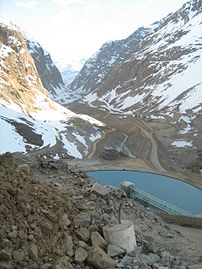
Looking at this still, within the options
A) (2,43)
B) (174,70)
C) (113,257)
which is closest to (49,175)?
(113,257)

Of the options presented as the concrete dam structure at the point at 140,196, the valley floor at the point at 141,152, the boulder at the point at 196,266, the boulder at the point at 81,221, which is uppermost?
the boulder at the point at 81,221

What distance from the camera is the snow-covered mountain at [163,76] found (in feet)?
420

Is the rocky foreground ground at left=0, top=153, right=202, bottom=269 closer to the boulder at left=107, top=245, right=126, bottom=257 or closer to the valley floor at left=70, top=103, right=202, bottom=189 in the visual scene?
the boulder at left=107, top=245, right=126, bottom=257

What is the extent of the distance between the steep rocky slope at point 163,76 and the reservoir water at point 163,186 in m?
66.9

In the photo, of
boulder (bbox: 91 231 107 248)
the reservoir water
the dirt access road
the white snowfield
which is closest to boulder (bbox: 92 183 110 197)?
boulder (bbox: 91 231 107 248)

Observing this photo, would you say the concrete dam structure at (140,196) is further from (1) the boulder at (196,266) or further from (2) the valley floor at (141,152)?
(2) the valley floor at (141,152)

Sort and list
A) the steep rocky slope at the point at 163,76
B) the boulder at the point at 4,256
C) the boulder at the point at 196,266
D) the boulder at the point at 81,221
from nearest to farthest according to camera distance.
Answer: the boulder at the point at 4,256 < the boulder at the point at 196,266 < the boulder at the point at 81,221 < the steep rocky slope at the point at 163,76

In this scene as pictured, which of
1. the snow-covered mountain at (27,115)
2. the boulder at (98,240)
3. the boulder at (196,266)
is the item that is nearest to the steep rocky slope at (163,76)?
the snow-covered mountain at (27,115)

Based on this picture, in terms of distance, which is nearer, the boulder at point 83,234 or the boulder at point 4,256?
the boulder at point 4,256

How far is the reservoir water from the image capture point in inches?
1559

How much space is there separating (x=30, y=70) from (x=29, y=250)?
320ft

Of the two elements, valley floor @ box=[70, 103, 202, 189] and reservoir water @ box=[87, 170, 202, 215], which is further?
valley floor @ box=[70, 103, 202, 189]

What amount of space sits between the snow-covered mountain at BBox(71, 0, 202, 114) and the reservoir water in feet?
220

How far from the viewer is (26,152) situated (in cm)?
6088
